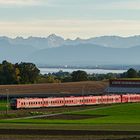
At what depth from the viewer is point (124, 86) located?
173m

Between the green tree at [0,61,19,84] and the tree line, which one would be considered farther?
the tree line

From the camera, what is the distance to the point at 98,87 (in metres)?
180

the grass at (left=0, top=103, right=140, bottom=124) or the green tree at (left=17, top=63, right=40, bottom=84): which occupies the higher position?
the green tree at (left=17, top=63, right=40, bottom=84)

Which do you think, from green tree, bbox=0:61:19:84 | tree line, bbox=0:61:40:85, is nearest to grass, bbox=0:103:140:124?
green tree, bbox=0:61:19:84

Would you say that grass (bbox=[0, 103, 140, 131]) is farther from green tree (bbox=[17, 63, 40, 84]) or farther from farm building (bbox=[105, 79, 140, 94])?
green tree (bbox=[17, 63, 40, 84])

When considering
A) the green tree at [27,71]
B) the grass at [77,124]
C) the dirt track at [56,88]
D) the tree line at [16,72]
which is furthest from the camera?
the green tree at [27,71]

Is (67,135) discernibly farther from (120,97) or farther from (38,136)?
(120,97)

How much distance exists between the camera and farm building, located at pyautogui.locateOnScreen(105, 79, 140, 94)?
172 metres

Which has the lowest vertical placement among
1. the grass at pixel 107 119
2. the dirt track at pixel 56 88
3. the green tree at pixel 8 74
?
the grass at pixel 107 119

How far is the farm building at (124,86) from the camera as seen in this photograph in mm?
171500

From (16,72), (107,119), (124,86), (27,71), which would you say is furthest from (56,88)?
(107,119)

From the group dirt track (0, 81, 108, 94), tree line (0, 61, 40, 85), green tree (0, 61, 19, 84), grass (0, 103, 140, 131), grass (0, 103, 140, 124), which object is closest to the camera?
grass (0, 103, 140, 131)

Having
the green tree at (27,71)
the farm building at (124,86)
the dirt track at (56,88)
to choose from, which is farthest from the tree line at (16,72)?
the farm building at (124,86)

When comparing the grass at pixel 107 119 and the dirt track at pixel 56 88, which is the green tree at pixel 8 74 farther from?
the grass at pixel 107 119
